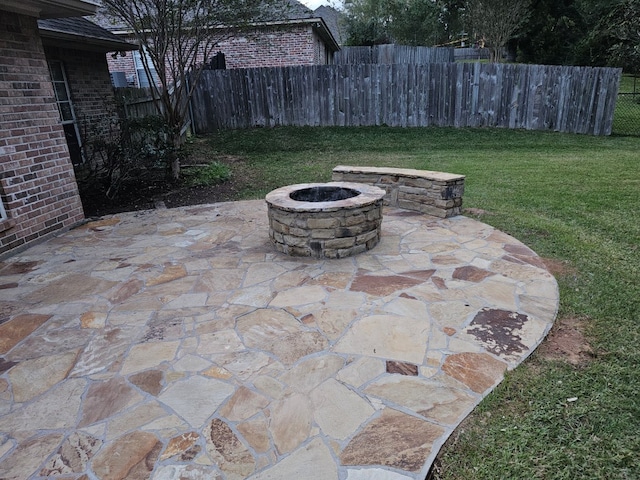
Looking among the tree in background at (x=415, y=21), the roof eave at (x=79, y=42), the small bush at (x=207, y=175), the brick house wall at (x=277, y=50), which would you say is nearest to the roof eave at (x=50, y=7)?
the roof eave at (x=79, y=42)

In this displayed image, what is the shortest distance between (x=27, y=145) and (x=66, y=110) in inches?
126

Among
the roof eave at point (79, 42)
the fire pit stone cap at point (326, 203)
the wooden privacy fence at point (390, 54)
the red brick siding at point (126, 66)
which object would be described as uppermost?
the wooden privacy fence at point (390, 54)

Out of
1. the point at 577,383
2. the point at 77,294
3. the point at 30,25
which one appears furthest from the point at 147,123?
the point at 577,383

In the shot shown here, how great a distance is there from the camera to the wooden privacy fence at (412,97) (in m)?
10.3

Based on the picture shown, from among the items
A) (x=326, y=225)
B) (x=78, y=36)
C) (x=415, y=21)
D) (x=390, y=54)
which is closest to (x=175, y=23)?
(x=78, y=36)

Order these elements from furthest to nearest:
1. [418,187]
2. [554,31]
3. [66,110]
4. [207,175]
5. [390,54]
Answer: [390,54], [554,31], [207,175], [66,110], [418,187]

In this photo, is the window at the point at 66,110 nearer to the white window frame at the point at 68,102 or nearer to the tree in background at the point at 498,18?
the white window frame at the point at 68,102

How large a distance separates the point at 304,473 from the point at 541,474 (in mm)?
1027

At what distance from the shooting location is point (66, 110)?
7.35 m

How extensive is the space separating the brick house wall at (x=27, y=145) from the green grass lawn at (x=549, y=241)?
2.66 metres

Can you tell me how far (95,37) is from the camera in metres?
7.09

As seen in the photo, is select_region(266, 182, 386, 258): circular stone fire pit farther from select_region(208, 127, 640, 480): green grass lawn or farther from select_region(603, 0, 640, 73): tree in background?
select_region(603, 0, 640, 73): tree in background

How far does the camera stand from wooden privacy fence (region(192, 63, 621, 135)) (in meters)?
10.3

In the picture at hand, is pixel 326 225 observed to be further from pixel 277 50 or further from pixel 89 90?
pixel 277 50
